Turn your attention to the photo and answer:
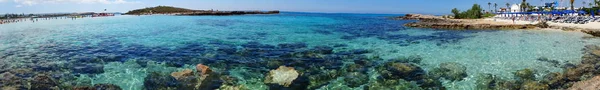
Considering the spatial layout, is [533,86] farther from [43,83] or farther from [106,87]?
[43,83]

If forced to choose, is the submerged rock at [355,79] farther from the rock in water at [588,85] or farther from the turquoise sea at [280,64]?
the rock in water at [588,85]

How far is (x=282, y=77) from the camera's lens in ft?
48.8

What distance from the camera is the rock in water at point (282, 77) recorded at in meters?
14.5

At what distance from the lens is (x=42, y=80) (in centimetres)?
1530

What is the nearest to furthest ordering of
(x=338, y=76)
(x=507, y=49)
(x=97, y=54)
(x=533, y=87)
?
(x=533, y=87) < (x=338, y=76) < (x=97, y=54) < (x=507, y=49)

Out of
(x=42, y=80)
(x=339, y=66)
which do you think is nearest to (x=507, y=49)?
A: (x=339, y=66)

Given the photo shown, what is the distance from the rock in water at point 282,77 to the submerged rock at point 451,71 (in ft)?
22.1

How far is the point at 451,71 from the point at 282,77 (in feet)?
27.9

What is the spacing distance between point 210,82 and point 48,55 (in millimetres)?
15083

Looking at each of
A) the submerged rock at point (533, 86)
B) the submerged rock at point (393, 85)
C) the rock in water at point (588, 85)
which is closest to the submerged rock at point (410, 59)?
the submerged rock at point (393, 85)

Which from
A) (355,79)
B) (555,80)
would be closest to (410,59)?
(355,79)

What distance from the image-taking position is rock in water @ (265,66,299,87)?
1450 cm

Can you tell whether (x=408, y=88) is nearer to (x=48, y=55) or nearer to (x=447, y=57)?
(x=447, y=57)

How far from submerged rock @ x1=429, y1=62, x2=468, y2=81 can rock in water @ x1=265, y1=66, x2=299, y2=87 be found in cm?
674
